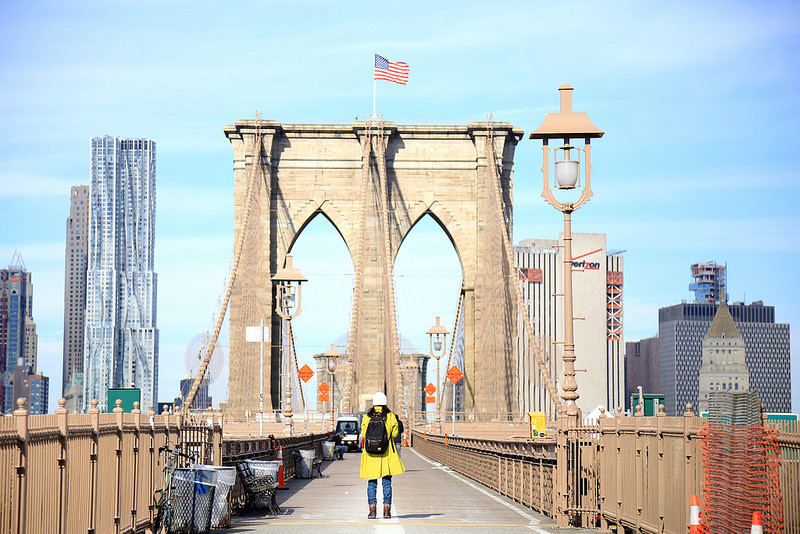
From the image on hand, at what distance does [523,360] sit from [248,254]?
101 m

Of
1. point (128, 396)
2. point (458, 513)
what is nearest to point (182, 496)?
point (458, 513)

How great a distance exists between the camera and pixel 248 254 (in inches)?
2793

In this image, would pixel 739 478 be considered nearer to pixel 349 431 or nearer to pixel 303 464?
pixel 303 464

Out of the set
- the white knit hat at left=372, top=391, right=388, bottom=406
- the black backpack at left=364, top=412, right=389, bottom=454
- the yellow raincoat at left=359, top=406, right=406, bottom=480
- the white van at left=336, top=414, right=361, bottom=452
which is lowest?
the white van at left=336, top=414, right=361, bottom=452

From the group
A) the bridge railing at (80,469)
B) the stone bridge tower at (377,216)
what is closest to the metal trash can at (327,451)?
the stone bridge tower at (377,216)

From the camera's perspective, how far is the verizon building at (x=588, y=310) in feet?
572

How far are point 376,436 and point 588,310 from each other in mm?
167533

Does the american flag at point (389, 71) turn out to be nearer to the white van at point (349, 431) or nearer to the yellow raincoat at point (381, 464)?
the white van at point (349, 431)

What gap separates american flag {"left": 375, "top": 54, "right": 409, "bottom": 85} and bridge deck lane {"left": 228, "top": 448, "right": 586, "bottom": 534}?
43.5 metres

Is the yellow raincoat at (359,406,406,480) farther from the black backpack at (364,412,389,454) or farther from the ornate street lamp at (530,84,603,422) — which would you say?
the ornate street lamp at (530,84,603,422)

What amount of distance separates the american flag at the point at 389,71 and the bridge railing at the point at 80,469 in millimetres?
53667

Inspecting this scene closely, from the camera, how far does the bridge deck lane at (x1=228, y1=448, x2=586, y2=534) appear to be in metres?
14.6

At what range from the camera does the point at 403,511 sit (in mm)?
17312

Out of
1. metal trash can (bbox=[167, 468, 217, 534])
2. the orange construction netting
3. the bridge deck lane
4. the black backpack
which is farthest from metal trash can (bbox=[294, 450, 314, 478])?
the orange construction netting
